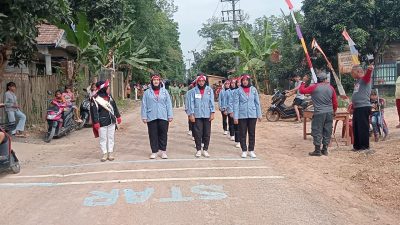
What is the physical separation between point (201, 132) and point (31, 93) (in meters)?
7.48

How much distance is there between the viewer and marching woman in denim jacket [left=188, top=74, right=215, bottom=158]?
959cm

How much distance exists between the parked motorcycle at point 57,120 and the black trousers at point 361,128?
762 centimetres

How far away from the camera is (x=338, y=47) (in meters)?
24.3

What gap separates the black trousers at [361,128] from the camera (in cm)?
944

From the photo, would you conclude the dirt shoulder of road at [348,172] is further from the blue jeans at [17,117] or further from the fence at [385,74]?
the fence at [385,74]

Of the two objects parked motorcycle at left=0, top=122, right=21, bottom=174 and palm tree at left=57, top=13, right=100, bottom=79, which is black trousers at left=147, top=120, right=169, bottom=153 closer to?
parked motorcycle at left=0, top=122, right=21, bottom=174

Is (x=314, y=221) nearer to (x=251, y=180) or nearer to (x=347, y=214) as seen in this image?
(x=347, y=214)

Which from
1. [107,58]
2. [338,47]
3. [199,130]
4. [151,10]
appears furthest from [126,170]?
[151,10]

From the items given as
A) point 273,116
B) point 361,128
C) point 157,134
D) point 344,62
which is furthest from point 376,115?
point 273,116

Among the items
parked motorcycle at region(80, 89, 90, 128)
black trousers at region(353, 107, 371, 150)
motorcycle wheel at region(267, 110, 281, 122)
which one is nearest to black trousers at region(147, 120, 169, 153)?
black trousers at region(353, 107, 371, 150)

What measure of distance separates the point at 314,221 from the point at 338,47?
2049cm

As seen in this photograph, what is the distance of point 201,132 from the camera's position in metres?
9.63

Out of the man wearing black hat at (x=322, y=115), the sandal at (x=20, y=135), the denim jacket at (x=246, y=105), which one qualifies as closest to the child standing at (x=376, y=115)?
the man wearing black hat at (x=322, y=115)

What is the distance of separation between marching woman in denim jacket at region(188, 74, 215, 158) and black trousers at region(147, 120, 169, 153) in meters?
0.64
